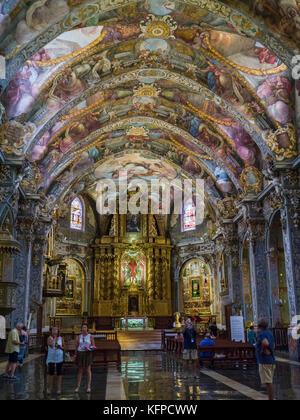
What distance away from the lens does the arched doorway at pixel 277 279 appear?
58.4ft

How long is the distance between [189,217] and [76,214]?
9.18 metres

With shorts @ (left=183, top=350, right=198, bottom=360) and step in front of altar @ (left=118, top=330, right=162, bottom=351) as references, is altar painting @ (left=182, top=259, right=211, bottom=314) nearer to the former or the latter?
step in front of altar @ (left=118, top=330, right=162, bottom=351)

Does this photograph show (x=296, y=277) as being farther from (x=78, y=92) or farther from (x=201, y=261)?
(x=201, y=261)

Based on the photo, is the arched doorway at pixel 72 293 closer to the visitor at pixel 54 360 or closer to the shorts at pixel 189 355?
the shorts at pixel 189 355

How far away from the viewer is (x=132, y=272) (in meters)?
33.1

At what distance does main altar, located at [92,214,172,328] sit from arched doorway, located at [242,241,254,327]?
10.4 metres

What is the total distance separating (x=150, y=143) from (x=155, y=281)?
1234cm

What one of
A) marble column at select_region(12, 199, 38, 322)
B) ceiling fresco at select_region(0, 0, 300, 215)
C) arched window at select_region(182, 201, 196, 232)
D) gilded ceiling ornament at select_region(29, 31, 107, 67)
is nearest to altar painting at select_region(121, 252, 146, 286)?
arched window at select_region(182, 201, 196, 232)

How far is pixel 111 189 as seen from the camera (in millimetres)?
32375

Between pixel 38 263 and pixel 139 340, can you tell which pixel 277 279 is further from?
pixel 38 263

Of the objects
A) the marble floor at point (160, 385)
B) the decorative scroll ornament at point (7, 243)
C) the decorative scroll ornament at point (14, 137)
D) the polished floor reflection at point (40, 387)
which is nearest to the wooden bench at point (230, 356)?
the marble floor at point (160, 385)

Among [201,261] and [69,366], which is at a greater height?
[201,261]

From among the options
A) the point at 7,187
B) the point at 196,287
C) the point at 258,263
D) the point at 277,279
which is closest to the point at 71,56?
the point at 7,187
